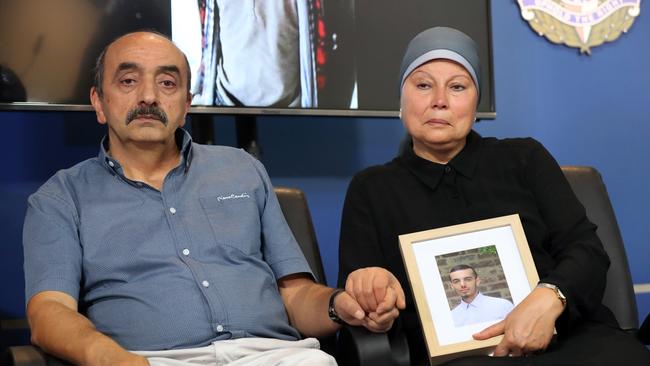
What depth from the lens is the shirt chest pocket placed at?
2.33 m

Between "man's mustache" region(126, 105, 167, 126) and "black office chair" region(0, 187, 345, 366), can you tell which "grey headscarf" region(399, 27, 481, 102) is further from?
"man's mustache" region(126, 105, 167, 126)

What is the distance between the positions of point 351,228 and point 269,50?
3.01 ft

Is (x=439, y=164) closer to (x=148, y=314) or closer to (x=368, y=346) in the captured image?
(x=368, y=346)

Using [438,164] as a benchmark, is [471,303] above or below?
below

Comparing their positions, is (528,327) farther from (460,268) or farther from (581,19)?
(581,19)

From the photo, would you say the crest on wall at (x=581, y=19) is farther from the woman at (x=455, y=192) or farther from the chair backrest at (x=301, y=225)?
the chair backrest at (x=301, y=225)

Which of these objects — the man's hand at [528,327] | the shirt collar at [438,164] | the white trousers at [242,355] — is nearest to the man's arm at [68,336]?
the white trousers at [242,355]

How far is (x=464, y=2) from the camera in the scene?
337 centimetres

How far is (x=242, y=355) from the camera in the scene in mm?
2123

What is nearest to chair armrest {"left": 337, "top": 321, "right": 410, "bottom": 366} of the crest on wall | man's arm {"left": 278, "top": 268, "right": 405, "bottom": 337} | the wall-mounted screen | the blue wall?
man's arm {"left": 278, "top": 268, "right": 405, "bottom": 337}

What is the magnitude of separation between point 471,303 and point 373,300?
0.25 m

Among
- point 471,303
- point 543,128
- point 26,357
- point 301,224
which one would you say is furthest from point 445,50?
point 543,128

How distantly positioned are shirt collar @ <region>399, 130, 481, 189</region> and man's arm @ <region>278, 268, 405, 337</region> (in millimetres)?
428

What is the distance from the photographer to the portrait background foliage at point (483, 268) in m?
2.10
